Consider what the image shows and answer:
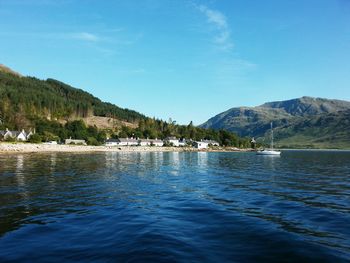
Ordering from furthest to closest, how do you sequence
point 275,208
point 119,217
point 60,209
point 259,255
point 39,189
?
1. point 39,189
2. point 275,208
3. point 60,209
4. point 119,217
5. point 259,255

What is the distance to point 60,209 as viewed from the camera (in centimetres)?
2116

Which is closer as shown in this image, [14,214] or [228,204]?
[14,214]

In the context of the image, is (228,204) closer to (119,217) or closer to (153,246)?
(119,217)

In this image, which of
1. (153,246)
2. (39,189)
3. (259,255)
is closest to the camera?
(259,255)

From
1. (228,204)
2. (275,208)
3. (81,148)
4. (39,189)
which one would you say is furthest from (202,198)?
(81,148)

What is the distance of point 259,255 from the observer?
13.0 meters

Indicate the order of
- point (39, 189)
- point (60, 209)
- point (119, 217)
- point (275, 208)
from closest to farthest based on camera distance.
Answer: point (119, 217), point (60, 209), point (275, 208), point (39, 189)

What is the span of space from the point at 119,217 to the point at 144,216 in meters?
1.57

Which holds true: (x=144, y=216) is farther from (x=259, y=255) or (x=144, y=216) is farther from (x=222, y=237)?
(x=259, y=255)

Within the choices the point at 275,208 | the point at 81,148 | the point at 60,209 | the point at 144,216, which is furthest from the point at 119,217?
the point at 81,148

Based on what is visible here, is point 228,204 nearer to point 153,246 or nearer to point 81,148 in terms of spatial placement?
point 153,246

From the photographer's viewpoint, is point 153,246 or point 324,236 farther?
point 324,236

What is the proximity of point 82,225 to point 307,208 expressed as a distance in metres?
15.8

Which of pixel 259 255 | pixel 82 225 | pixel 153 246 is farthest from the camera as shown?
pixel 82 225
